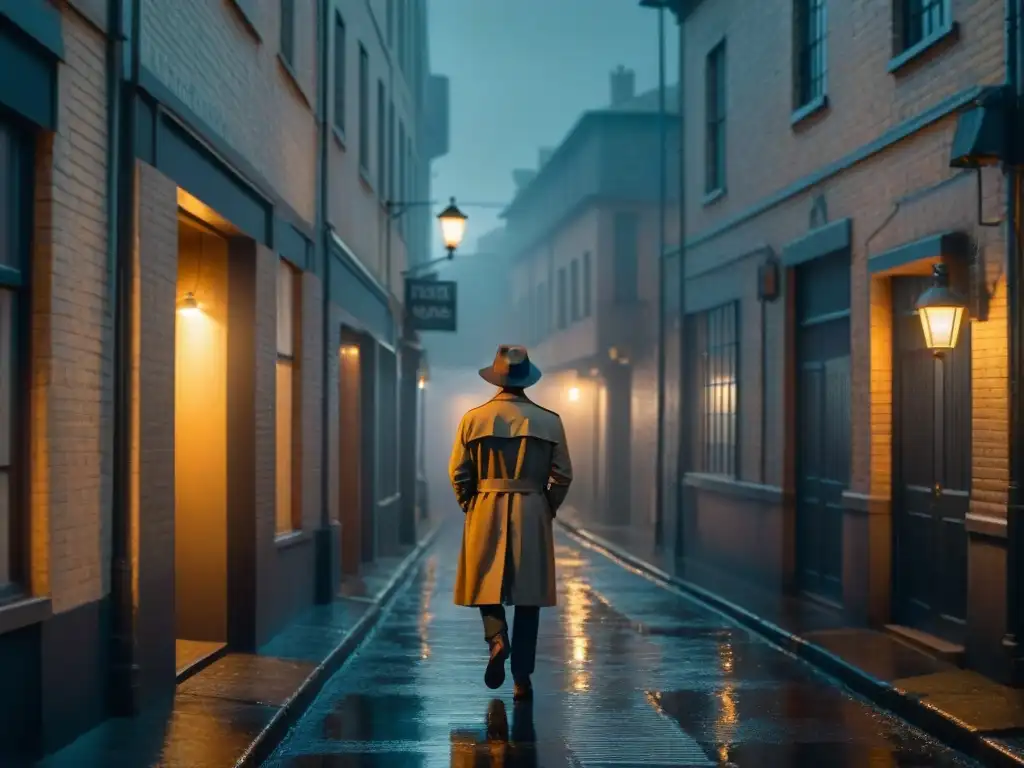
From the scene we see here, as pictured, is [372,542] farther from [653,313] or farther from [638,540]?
[653,313]

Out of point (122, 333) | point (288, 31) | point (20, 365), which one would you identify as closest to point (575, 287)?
point (288, 31)

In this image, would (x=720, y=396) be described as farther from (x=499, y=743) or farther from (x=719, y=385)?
(x=499, y=743)

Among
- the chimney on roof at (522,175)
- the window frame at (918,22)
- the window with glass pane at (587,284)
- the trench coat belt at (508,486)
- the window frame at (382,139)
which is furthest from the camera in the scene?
the chimney on roof at (522,175)

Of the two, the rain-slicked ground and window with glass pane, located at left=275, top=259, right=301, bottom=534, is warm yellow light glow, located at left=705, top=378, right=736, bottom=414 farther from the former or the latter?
window with glass pane, located at left=275, top=259, right=301, bottom=534

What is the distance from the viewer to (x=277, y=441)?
466 inches

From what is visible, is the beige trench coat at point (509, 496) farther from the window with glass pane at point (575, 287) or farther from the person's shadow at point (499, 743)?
the window with glass pane at point (575, 287)

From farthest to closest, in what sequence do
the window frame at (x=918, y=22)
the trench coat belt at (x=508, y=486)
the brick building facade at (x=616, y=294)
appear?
1. the brick building facade at (x=616, y=294)
2. the window frame at (x=918, y=22)
3. the trench coat belt at (x=508, y=486)

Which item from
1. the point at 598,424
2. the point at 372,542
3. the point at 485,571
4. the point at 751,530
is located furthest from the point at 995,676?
the point at 598,424

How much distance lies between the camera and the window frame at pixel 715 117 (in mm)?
17531

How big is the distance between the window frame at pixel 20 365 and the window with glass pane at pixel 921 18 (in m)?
6.62

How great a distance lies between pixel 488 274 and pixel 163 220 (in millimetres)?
48485

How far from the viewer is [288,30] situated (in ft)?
40.3

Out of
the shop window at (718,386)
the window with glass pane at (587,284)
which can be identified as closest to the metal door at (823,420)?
the shop window at (718,386)

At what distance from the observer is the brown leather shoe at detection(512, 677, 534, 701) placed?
8.58 m
